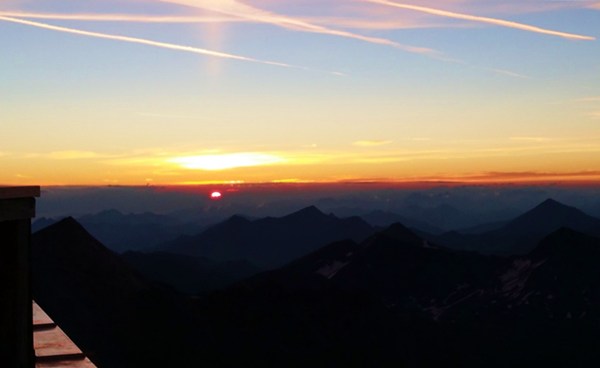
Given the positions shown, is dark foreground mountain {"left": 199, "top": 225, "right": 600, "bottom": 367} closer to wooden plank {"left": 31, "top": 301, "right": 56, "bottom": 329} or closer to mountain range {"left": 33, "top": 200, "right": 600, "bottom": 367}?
mountain range {"left": 33, "top": 200, "right": 600, "bottom": 367}

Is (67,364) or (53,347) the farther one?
(53,347)

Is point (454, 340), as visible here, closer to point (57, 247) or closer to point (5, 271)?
point (57, 247)

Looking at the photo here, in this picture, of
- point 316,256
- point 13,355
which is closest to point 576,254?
point 316,256

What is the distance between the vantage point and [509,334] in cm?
13588

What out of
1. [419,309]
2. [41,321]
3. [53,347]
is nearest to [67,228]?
[419,309]

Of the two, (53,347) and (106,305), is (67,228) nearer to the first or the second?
(106,305)

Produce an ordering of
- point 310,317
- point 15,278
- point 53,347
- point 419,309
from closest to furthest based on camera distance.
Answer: point 15,278
point 53,347
point 310,317
point 419,309

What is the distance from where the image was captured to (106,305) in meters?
95.6

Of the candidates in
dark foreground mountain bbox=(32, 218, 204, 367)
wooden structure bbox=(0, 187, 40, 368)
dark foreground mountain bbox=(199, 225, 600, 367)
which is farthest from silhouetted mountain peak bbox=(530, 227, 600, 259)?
wooden structure bbox=(0, 187, 40, 368)

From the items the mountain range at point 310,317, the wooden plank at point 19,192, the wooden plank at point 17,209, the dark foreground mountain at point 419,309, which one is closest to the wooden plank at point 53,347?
the wooden plank at point 17,209

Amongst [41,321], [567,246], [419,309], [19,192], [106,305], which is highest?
[19,192]

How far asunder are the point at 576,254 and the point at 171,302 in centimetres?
10358

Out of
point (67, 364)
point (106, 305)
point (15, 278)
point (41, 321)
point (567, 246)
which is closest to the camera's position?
point (15, 278)

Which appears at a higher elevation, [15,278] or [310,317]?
[15,278]
